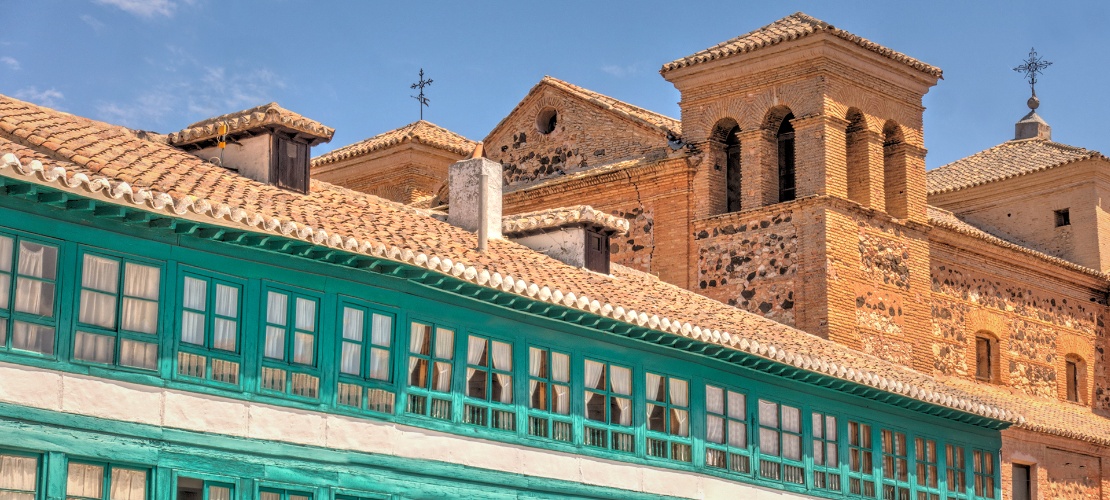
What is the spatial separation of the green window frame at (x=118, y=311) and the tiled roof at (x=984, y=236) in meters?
18.8

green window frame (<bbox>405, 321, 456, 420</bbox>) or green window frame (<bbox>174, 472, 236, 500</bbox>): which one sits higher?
green window frame (<bbox>405, 321, 456, 420</bbox>)

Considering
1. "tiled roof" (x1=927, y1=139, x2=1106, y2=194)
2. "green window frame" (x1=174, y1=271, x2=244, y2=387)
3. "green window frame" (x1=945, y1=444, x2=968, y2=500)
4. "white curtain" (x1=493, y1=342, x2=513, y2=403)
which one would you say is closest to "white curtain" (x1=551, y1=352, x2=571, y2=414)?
"white curtain" (x1=493, y1=342, x2=513, y2=403)

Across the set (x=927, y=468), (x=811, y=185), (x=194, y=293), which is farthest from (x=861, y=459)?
(x=194, y=293)

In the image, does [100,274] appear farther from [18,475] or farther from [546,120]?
[546,120]

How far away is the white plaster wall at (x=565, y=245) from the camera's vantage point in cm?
2169

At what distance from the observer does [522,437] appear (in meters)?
18.3

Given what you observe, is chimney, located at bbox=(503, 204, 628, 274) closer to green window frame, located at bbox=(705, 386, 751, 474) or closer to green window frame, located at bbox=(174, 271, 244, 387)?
green window frame, located at bbox=(705, 386, 751, 474)

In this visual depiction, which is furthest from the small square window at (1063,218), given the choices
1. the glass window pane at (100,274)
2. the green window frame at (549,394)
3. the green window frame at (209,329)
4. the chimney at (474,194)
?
the glass window pane at (100,274)

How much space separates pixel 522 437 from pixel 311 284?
3.21 metres

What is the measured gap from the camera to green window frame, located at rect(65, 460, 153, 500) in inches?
548

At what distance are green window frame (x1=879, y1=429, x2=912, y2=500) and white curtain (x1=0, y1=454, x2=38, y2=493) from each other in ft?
42.7

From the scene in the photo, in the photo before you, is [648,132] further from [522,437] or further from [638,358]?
[522,437]

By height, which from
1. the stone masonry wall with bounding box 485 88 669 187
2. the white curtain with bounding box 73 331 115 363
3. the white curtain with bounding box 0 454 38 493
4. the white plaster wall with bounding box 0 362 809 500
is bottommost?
the white curtain with bounding box 0 454 38 493

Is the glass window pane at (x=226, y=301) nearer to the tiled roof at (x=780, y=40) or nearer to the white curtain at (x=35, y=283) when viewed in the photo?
the white curtain at (x=35, y=283)
